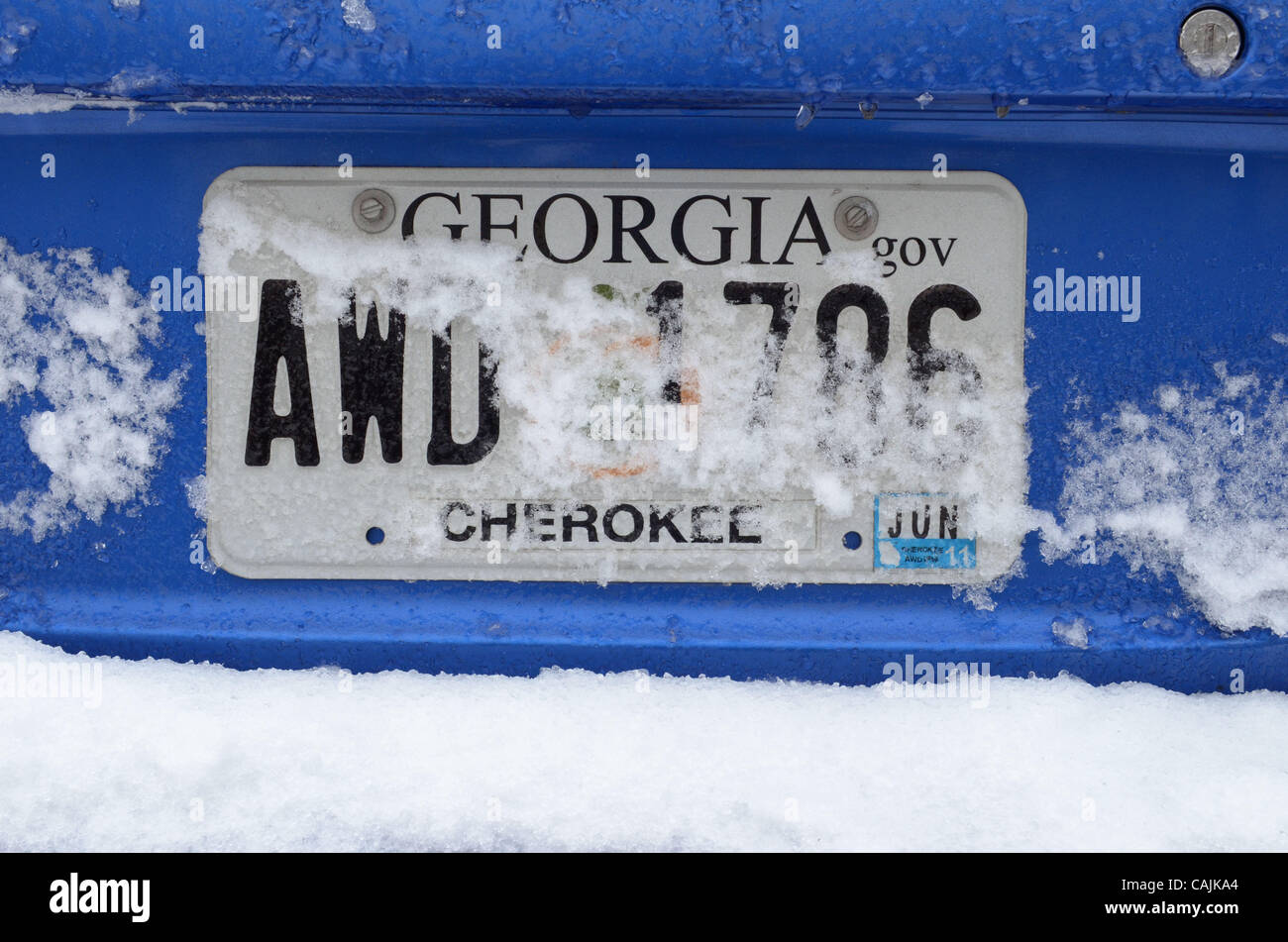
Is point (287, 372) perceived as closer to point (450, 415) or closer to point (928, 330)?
point (450, 415)

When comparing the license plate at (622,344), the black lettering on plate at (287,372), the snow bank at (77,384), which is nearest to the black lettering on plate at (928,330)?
the license plate at (622,344)

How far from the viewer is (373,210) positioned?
127cm

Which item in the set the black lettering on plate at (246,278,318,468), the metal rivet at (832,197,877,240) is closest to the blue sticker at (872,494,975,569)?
the metal rivet at (832,197,877,240)

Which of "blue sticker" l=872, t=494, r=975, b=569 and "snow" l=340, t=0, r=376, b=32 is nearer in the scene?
"snow" l=340, t=0, r=376, b=32

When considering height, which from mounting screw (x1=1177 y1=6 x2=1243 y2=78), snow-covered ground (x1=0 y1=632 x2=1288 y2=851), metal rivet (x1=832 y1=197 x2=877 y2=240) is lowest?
snow-covered ground (x1=0 y1=632 x2=1288 y2=851)

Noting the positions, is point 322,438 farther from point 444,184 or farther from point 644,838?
point 644,838

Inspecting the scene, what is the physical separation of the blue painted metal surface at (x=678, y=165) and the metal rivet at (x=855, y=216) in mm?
51

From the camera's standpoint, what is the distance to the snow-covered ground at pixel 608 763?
116 cm

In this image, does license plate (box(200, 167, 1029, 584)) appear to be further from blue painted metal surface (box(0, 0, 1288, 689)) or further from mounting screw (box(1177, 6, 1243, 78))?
mounting screw (box(1177, 6, 1243, 78))

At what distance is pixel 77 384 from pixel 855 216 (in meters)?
1.06

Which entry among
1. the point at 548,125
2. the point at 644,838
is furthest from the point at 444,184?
the point at 644,838

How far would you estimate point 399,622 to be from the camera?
1342mm

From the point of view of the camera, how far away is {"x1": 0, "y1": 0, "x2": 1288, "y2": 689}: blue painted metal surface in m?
1.09

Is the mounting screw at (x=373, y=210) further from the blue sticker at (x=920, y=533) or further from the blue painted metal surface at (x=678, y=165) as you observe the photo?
the blue sticker at (x=920, y=533)
